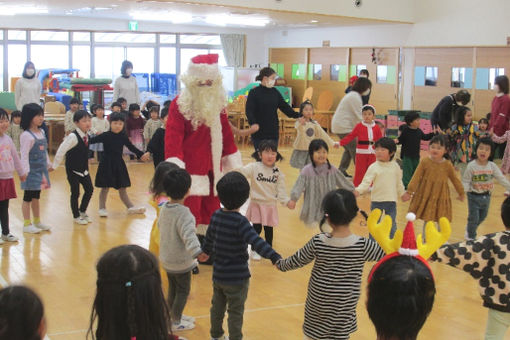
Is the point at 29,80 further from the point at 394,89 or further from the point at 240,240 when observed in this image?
the point at 240,240

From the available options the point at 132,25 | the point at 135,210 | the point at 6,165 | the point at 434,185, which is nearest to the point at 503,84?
the point at 434,185

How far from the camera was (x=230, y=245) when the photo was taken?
3.59 metres

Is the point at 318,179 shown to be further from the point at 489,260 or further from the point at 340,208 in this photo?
the point at 489,260

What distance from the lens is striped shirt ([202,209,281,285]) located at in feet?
11.7

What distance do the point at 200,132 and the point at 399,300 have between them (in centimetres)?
381

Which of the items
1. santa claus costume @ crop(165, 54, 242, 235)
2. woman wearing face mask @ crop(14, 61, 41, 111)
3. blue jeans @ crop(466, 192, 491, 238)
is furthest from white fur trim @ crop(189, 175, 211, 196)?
woman wearing face mask @ crop(14, 61, 41, 111)

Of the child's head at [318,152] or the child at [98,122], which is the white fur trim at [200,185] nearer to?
the child's head at [318,152]

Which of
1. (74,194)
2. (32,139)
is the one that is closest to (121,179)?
(74,194)

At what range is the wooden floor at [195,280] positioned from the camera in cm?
432

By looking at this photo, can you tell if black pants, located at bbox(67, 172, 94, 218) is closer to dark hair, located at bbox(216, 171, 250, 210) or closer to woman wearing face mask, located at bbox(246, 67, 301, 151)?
woman wearing face mask, located at bbox(246, 67, 301, 151)

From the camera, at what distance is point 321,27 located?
16766mm

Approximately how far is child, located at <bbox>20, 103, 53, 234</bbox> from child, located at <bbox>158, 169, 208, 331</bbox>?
2819mm

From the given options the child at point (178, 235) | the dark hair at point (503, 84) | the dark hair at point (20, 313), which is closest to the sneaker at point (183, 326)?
the child at point (178, 235)

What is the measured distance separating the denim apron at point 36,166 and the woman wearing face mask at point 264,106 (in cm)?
230
